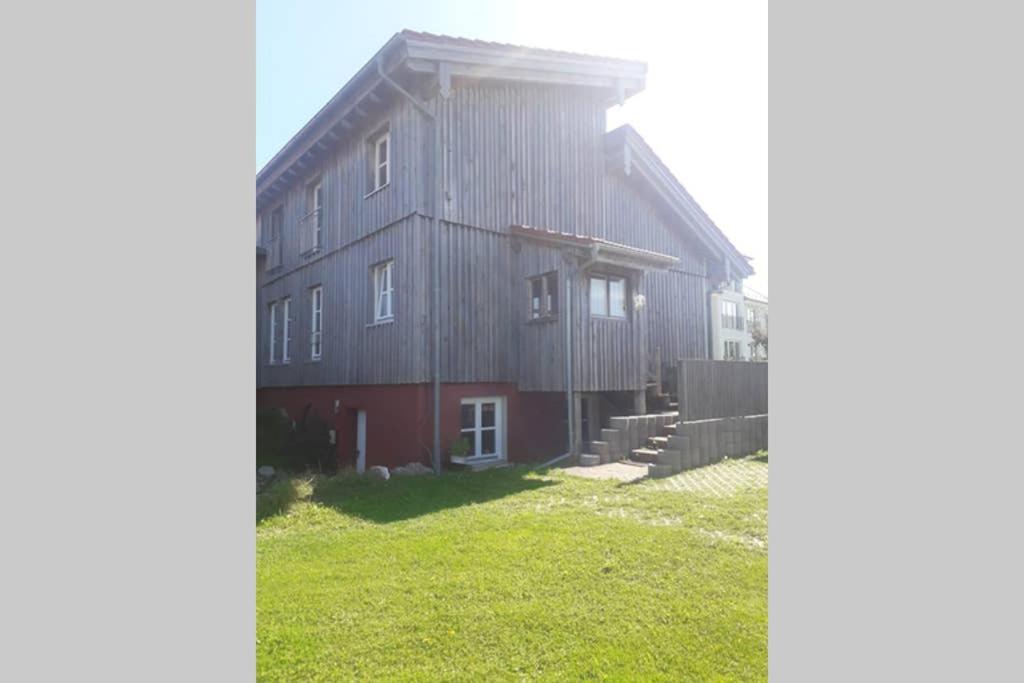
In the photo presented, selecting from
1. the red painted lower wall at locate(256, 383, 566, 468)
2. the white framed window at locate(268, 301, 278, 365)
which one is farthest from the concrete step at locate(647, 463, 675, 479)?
the white framed window at locate(268, 301, 278, 365)

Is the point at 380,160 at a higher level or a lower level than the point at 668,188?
lower

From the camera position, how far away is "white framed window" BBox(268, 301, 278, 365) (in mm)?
18188

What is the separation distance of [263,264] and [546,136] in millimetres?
10989

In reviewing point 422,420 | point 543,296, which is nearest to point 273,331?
point 422,420

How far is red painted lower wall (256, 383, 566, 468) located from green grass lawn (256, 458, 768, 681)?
128 inches

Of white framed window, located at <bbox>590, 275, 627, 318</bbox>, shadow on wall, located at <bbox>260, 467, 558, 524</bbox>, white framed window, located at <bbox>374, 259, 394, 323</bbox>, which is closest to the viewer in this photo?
shadow on wall, located at <bbox>260, 467, 558, 524</bbox>

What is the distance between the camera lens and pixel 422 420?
10789 millimetres

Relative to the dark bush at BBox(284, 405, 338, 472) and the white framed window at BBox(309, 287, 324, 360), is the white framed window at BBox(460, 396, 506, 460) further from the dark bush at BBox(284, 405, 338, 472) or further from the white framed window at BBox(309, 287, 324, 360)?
the white framed window at BBox(309, 287, 324, 360)

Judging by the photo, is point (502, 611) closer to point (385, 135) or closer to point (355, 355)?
point (355, 355)

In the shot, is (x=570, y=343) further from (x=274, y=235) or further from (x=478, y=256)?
(x=274, y=235)

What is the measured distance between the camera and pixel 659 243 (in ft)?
53.1

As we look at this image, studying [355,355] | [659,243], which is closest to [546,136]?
Result: [659,243]

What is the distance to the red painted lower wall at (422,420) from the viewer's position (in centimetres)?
1088

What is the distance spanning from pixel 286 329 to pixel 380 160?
276 inches
